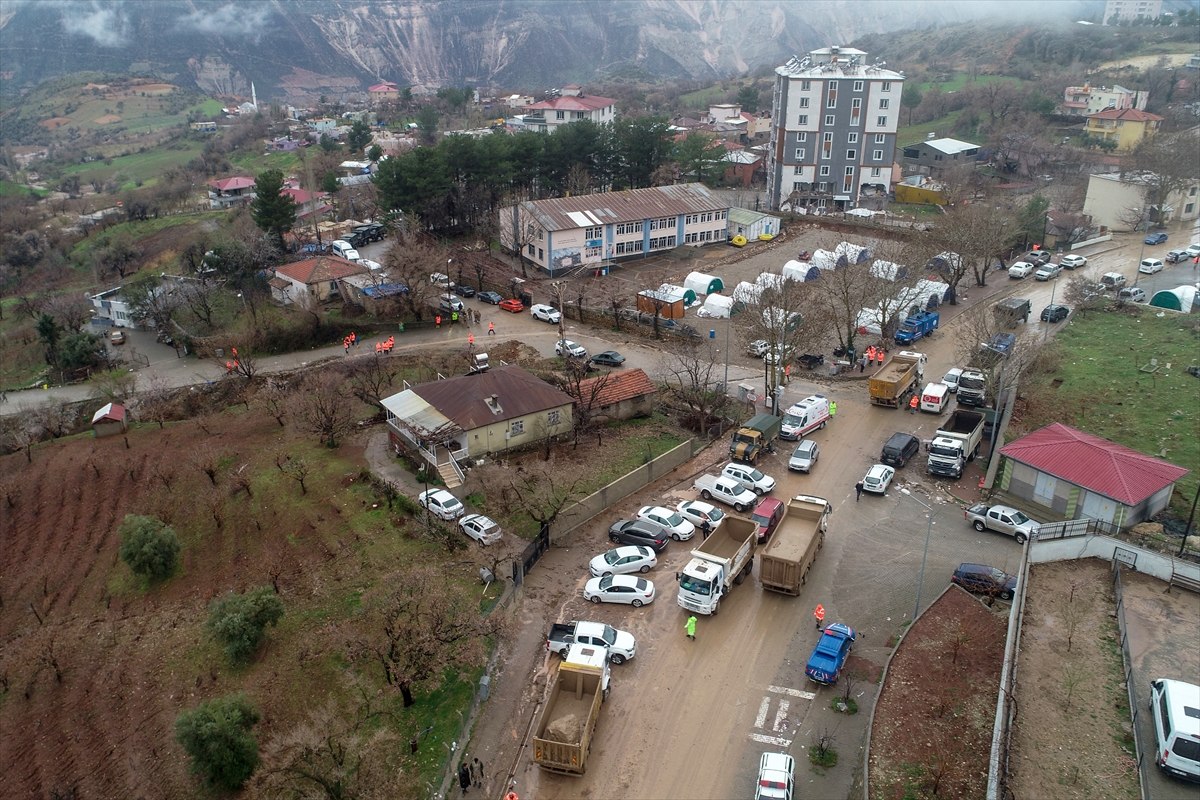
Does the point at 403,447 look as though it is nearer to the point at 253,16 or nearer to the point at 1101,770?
the point at 1101,770

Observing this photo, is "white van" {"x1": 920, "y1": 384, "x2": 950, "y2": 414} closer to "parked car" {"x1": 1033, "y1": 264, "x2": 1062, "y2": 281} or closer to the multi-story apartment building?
"parked car" {"x1": 1033, "y1": 264, "x2": 1062, "y2": 281}

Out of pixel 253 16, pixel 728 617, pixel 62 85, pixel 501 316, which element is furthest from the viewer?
pixel 253 16

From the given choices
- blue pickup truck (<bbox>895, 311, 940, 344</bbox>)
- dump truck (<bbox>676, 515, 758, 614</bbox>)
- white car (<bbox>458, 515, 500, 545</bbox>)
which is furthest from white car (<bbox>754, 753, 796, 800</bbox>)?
blue pickup truck (<bbox>895, 311, 940, 344</bbox>)

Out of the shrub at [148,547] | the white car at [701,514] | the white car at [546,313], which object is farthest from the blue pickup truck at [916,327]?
the shrub at [148,547]

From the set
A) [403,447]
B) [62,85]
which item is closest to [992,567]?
[403,447]

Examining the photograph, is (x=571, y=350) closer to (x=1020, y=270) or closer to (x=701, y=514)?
(x=701, y=514)

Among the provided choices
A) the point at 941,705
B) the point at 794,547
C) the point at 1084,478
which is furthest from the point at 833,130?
the point at 941,705
